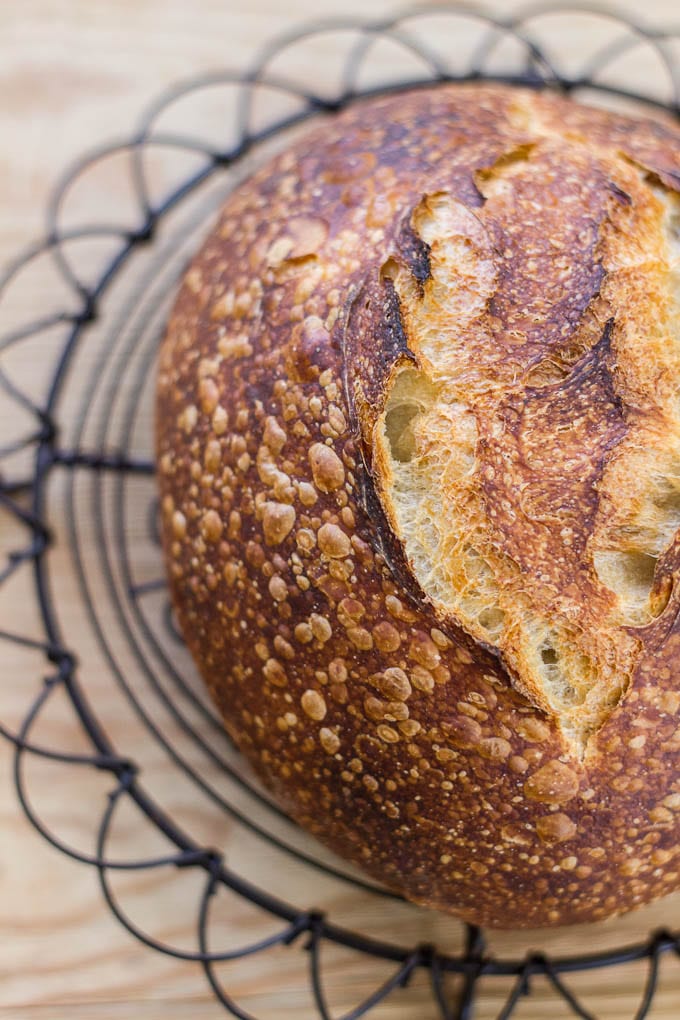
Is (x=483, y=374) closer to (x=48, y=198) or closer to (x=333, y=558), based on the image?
(x=333, y=558)

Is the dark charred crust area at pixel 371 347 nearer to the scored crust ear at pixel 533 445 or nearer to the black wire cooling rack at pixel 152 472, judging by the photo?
the scored crust ear at pixel 533 445

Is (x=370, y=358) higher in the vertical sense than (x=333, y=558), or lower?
higher

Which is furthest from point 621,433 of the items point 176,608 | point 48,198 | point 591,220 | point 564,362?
point 48,198

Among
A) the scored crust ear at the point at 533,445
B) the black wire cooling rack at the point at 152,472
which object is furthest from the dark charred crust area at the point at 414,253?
the black wire cooling rack at the point at 152,472

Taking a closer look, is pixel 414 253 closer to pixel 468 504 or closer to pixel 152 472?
pixel 468 504

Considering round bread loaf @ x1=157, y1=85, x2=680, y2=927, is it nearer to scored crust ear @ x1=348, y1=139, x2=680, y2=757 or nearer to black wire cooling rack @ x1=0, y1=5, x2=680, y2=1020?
scored crust ear @ x1=348, y1=139, x2=680, y2=757

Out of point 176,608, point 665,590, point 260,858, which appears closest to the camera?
point 665,590
